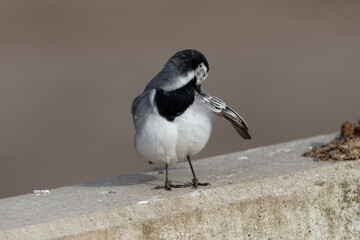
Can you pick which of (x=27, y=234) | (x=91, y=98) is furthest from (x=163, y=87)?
(x=91, y=98)

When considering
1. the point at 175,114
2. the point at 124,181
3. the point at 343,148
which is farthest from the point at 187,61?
the point at 343,148

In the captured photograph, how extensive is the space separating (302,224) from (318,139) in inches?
66.5

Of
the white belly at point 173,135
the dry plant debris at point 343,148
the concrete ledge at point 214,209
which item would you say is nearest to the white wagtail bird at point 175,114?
the white belly at point 173,135

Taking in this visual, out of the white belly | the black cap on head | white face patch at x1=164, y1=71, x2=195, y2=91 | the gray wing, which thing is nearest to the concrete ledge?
the white belly

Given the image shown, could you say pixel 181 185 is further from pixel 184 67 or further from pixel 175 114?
pixel 184 67

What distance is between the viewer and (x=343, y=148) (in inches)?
222

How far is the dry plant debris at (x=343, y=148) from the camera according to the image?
555 centimetres

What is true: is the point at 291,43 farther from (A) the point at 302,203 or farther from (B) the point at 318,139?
(A) the point at 302,203

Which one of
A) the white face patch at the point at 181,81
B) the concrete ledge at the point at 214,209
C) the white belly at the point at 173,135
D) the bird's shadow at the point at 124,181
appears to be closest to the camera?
the concrete ledge at the point at 214,209

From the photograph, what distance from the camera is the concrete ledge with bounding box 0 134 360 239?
461 cm

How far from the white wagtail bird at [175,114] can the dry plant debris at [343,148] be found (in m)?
0.94

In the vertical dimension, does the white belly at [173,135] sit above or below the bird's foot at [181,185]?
above

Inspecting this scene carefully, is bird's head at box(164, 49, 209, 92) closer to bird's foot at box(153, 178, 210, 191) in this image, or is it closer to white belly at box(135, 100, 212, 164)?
white belly at box(135, 100, 212, 164)

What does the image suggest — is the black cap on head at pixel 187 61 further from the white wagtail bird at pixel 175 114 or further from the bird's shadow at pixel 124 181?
the bird's shadow at pixel 124 181
